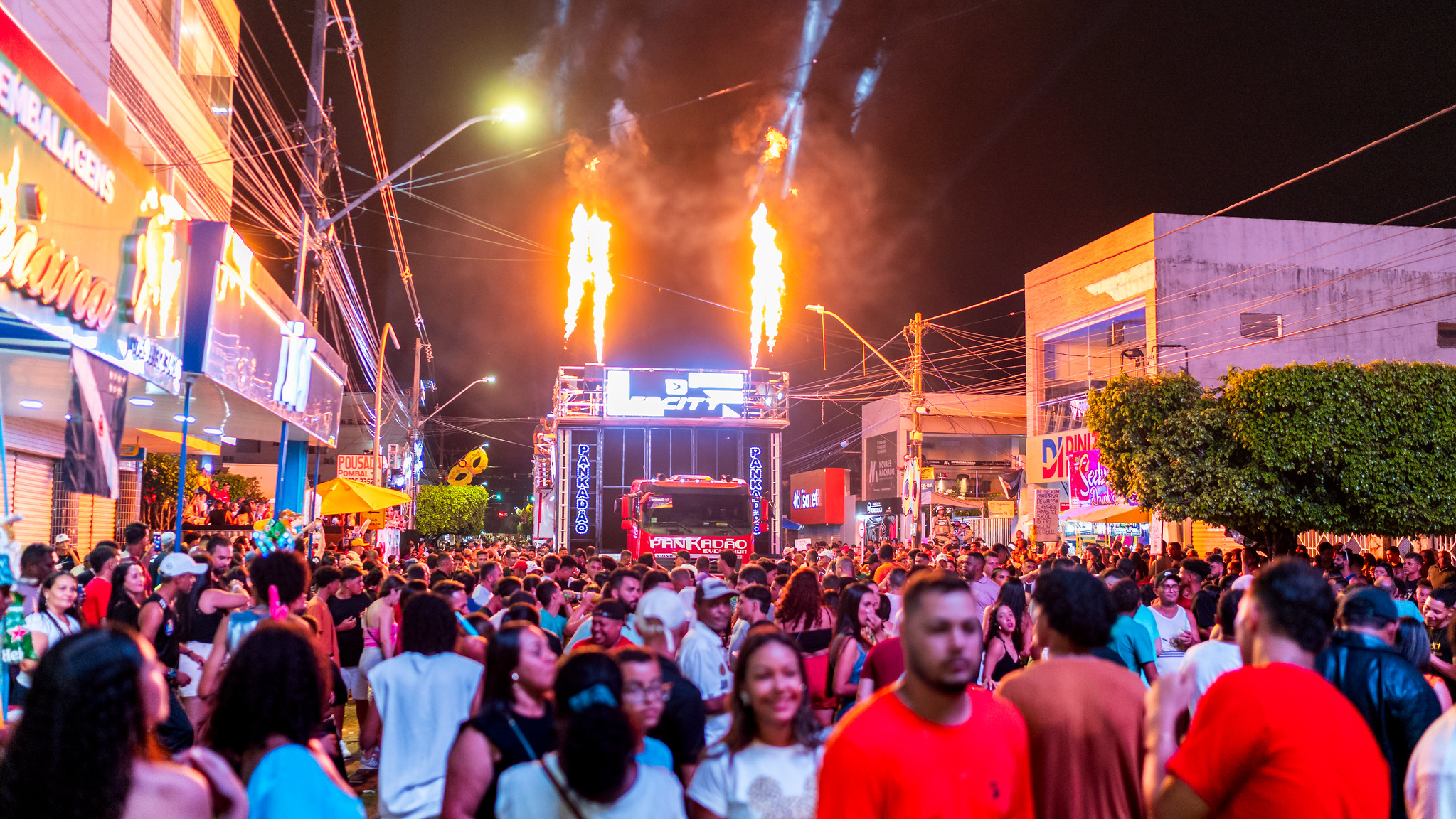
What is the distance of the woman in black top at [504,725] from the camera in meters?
3.64

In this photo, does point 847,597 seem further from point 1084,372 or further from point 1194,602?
point 1084,372

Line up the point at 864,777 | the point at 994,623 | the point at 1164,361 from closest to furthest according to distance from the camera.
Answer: the point at 864,777, the point at 994,623, the point at 1164,361

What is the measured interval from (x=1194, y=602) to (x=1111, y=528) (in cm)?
2971

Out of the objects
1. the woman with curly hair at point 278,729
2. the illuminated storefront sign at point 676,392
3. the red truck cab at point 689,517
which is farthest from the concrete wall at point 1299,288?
the woman with curly hair at point 278,729

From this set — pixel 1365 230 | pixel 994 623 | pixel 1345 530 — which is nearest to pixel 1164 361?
pixel 1365 230

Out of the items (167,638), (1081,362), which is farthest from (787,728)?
(1081,362)

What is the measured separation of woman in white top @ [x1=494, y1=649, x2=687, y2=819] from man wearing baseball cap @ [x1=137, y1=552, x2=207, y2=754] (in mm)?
4549

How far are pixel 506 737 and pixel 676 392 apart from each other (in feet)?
81.9

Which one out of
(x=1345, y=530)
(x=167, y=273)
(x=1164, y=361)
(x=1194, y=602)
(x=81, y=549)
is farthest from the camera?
(x=1164, y=361)

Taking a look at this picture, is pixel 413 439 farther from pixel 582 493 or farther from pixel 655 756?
pixel 655 756

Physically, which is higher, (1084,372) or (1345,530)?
(1084,372)

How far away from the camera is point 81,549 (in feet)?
58.6

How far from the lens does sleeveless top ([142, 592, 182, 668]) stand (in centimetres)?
761

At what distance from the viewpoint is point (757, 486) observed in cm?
2655
